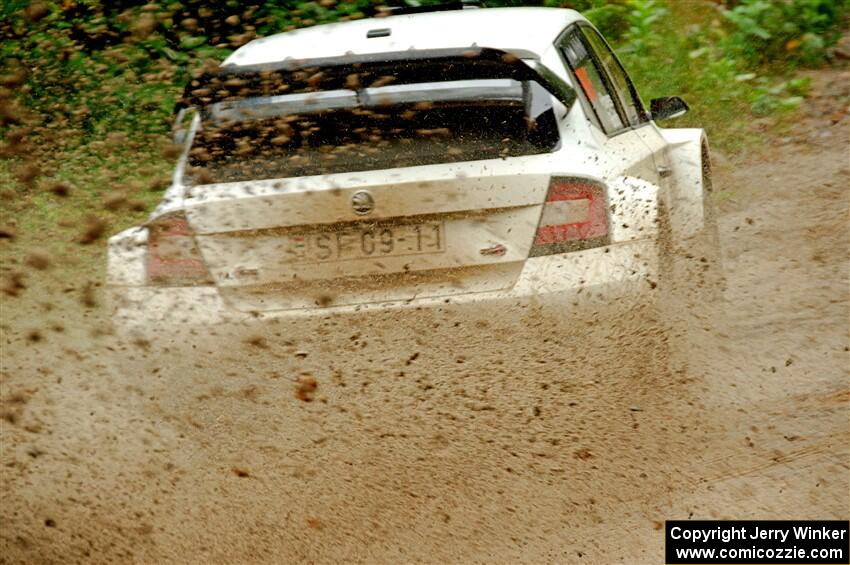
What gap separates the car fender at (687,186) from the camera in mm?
5199

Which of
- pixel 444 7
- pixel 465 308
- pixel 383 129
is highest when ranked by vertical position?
pixel 383 129

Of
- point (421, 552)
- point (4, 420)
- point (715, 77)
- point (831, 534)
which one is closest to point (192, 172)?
point (4, 420)

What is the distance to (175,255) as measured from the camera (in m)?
4.01

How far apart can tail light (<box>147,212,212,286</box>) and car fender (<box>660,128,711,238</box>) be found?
2.14m

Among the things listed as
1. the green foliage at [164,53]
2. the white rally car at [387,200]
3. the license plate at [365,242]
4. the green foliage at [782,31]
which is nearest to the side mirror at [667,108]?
the white rally car at [387,200]

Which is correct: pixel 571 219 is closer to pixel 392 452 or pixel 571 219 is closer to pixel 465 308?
pixel 465 308

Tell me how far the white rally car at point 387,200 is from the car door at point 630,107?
40.0 inches

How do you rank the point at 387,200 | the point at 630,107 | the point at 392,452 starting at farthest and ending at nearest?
the point at 630,107 → the point at 387,200 → the point at 392,452

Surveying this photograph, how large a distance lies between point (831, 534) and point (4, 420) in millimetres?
2846

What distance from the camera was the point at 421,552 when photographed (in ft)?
11.1

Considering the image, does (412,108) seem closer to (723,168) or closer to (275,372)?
(275,372)

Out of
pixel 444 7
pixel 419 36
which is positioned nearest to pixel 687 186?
pixel 444 7

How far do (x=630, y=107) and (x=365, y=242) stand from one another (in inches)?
94.5

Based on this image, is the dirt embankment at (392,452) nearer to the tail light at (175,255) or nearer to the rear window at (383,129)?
the tail light at (175,255)
